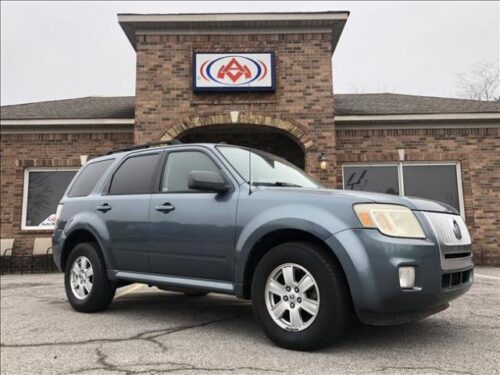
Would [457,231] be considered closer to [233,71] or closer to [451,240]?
[451,240]

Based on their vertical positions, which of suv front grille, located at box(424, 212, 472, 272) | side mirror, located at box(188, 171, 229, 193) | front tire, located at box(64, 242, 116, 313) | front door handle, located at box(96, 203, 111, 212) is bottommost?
front tire, located at box(64, 242, 116, 313)

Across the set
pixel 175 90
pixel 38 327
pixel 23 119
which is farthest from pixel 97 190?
pixel 23 119

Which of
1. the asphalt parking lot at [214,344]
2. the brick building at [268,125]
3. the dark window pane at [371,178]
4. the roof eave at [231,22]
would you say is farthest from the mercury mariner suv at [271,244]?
the dark window pane at [371,178]

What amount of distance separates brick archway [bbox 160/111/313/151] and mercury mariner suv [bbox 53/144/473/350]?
20.5 ft

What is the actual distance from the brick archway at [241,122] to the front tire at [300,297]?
8.08m

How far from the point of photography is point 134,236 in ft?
15.5

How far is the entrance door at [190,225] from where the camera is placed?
4.02 meters

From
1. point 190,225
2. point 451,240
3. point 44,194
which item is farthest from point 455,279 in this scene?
point 44,194

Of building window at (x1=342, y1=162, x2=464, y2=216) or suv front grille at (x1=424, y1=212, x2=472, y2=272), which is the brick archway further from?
suv front grille at (x1=424, y1=212, x2=472, y2=272)

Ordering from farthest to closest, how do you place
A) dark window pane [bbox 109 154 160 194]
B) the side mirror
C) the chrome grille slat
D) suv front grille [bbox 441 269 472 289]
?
dark window pane [bbox 109 154 160 194] → the side mirror → the chrome grille slat → suv front grille [bbox 441 269 472 289]

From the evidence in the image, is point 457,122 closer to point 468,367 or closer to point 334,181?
point 334,181

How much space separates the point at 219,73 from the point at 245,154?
7.47m

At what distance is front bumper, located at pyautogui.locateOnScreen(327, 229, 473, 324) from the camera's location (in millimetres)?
3203

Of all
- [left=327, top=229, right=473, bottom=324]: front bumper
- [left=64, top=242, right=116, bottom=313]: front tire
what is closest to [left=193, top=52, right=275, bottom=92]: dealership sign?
[left=64, top=242, right=116, bottom=313]: front tire
